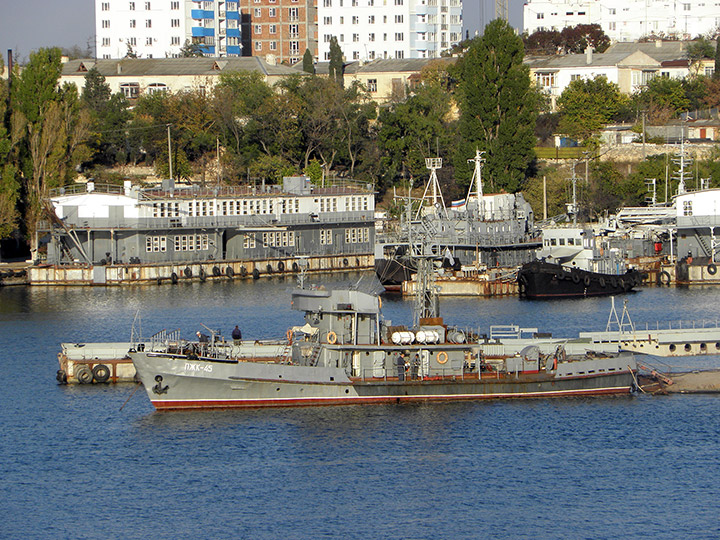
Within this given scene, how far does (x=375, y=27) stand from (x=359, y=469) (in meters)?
118

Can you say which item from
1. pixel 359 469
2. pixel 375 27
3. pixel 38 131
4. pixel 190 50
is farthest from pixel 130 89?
pixel 359 469

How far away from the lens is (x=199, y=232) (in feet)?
285

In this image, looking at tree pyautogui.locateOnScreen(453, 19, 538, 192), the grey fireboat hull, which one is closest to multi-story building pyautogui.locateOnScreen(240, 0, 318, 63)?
tree pyautogui.locateOnScreen(453, 19, 538, 192)

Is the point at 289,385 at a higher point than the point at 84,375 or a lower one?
higher

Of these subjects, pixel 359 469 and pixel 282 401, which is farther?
pixel 282 401

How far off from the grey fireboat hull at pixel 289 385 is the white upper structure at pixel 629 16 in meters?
125

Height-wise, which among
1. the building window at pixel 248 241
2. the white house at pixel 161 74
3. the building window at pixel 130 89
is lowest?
the building window at pixel 248 241

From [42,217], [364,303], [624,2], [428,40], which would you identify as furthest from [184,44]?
[364,303]

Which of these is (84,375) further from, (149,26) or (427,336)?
(149,26)

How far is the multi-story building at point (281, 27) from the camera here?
15762cm

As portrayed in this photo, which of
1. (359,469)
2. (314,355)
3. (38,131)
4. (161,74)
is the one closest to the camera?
(359,469)

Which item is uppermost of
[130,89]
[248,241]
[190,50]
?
[190,50]

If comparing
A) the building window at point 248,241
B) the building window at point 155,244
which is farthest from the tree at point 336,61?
the building window at point 155,244

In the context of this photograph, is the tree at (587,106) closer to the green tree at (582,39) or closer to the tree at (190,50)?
the green tree at (582,39)
